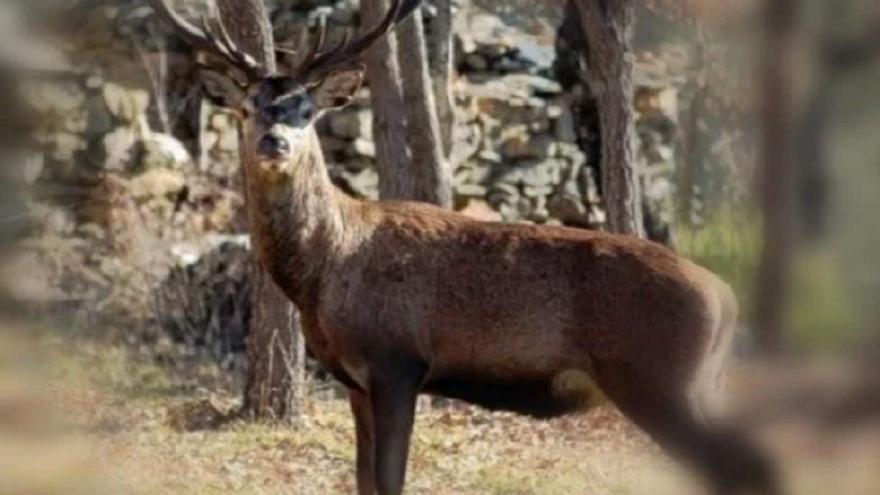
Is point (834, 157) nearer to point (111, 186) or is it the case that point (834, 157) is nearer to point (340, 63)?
point (340, 63)

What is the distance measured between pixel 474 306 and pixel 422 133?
3739 mm

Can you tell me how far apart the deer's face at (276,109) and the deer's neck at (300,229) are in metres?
0.14

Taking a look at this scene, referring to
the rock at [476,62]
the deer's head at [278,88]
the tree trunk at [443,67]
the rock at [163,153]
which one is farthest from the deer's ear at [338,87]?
the rock at [476,62]

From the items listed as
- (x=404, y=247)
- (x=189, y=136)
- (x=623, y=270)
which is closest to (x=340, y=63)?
(x=404, y=247)

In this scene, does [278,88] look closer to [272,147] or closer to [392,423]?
[272,147]

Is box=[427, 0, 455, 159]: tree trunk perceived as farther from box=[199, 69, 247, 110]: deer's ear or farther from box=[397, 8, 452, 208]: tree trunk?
box=[199, 69, 247, 110]: deer's ear

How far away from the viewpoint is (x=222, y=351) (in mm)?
13492

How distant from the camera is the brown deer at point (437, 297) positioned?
25.9ft

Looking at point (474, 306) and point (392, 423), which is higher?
point (474, 306)

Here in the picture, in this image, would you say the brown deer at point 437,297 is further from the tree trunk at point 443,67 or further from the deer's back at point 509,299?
the tree trunk at point 443,67

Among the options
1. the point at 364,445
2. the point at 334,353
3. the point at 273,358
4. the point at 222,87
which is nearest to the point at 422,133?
the point at 273,358

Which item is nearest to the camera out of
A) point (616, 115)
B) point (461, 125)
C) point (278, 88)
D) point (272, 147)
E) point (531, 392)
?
point (272, 147)

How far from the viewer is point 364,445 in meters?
8.19

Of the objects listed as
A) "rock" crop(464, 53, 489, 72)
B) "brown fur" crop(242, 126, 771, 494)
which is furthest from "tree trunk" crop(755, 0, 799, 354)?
"rock" crop(464, 53, 489, 72)
